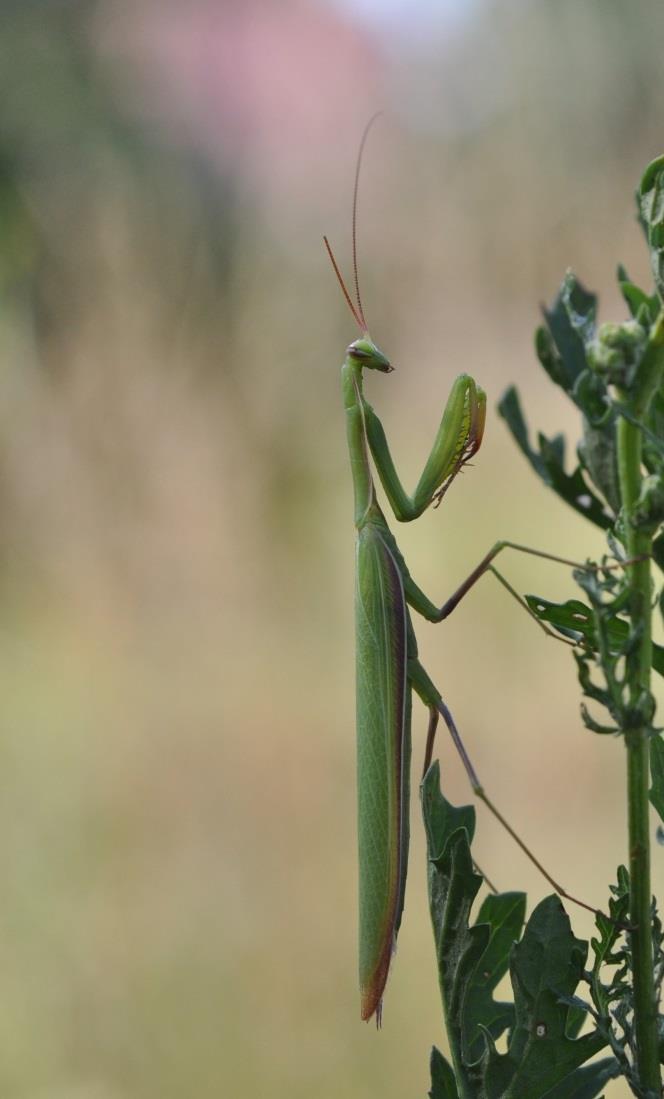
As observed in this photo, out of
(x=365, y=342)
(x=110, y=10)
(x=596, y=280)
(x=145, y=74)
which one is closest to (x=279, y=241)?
(x=145, y=74)

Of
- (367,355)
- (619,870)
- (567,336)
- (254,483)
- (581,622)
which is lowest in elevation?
(619,870)

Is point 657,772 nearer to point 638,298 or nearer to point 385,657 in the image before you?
point 638,298

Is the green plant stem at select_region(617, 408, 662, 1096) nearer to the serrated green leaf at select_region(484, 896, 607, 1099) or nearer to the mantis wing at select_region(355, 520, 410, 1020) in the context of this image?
the serrated green leaf at select_region(484, 896, 607, 1099)

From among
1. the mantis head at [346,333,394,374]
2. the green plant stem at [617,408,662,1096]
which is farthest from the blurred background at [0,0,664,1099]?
the green plant stem at [617,408,662,1096]

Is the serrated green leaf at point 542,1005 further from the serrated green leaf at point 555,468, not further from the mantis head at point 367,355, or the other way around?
the mantis head at point 367,355

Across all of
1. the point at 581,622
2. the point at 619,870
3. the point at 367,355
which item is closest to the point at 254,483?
the point at 367,355

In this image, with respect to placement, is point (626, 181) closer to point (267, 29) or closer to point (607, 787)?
point (267, 29)

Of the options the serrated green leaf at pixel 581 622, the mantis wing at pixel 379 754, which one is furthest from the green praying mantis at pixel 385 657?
the serrated green leaf at pixel 581 622
